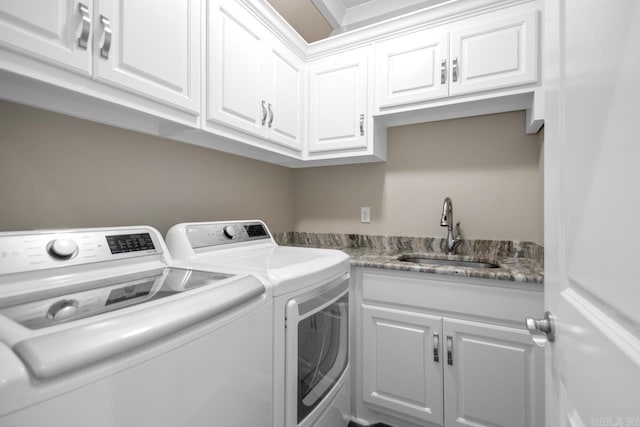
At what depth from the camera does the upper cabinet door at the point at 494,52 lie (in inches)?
58.8

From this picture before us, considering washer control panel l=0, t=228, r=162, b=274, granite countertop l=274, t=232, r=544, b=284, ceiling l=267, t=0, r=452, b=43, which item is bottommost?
granite countertop l=274, t=232, r=544, b=284

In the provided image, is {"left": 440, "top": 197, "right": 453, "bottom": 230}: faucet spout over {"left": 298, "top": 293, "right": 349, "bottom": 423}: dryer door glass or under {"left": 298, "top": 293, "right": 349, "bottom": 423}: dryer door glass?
over

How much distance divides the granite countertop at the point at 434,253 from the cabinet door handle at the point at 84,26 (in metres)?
1.46

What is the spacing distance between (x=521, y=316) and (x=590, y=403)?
105cm

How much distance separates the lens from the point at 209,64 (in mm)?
1332

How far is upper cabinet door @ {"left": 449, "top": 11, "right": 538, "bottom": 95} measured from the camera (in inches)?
58.8

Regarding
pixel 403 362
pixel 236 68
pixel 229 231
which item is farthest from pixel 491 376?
pixel 236 68

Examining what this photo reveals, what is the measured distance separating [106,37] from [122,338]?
966mm

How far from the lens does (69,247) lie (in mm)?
921

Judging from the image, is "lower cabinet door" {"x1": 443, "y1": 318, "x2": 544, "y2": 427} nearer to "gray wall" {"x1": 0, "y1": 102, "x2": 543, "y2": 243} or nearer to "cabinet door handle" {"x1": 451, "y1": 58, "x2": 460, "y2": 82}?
"gray wall" {"x1": 0, "y1": 102, "x2": 543, "y2": 243}

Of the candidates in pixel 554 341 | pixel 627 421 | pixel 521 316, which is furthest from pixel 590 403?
pixel 521 316

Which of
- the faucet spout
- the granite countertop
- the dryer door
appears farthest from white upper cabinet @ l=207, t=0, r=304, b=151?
the faucet spout

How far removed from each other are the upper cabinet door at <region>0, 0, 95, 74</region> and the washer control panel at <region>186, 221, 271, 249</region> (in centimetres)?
73

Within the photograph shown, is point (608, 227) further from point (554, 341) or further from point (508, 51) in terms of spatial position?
point (508, 51)
